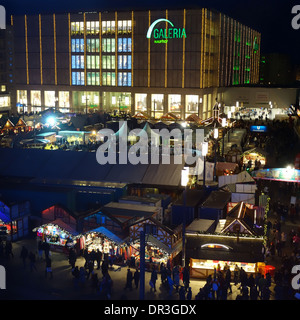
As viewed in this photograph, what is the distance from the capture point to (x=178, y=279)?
50.1 ft

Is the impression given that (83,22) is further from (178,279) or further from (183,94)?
(178,279)

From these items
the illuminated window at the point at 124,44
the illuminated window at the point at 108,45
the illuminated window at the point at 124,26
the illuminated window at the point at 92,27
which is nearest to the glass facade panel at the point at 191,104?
the illuminated window at the point at 124,44

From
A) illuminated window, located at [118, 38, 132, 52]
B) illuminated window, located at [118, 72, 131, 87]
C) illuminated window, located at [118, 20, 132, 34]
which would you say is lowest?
illuminated window, located at [118, 72, 131, 87]

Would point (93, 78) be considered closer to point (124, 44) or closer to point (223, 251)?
point (124, 44)

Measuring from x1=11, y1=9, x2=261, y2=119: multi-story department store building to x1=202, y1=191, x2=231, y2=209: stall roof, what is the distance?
3978 cm

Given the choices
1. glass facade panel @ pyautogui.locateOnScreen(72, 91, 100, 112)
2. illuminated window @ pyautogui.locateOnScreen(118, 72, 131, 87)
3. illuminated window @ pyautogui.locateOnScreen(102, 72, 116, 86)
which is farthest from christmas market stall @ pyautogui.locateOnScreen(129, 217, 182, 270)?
glass facade panel @ pyautogui.locateOnScreen(72, 91, 100, 112)

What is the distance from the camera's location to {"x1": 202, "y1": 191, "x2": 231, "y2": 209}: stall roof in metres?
20.4

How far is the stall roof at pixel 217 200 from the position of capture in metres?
20.4

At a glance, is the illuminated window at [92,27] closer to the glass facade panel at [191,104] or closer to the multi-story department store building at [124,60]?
the multi-story department store building at [124,60]

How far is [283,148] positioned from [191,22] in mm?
28786

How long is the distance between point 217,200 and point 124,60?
4485 cm

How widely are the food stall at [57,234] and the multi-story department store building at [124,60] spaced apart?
43376mm

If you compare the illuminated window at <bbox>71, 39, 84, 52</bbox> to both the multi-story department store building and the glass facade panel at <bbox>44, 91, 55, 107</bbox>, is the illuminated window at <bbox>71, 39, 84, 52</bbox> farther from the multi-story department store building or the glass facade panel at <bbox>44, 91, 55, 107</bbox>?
the glass facade panel at <bbox>44, 91, 55, 107</bbox>
